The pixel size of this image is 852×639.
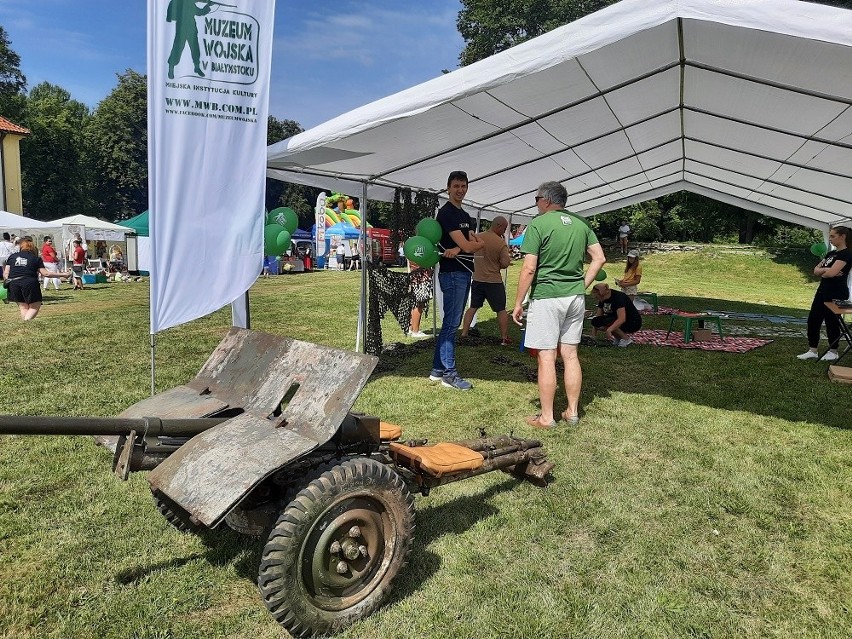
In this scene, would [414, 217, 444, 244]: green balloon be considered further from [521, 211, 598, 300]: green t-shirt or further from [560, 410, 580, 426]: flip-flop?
[560, 410, 580, 426]: flip-flop

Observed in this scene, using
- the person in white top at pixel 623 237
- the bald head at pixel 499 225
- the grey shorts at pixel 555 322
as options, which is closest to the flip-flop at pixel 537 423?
the grey shorts at pixel 555 322

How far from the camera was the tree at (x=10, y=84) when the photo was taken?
137ft

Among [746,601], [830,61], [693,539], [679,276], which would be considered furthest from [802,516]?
[679,276]

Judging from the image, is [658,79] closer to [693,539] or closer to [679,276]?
[693,539]

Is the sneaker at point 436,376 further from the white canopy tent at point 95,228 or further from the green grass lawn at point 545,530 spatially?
the white canopy tent at point 95,228

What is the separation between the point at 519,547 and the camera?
2770 mm

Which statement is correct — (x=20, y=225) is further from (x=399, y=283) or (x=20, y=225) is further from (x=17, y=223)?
(x=399, y=283)

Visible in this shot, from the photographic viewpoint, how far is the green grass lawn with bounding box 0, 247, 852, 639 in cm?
224

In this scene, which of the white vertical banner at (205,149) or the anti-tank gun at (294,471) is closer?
the anti-tank gun at (294,471)

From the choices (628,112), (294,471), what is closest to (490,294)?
(628,112)

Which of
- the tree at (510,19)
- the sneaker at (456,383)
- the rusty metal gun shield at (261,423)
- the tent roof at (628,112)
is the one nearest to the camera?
the rusty metal gun shield at (261,423)

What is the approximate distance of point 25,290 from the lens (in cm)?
985

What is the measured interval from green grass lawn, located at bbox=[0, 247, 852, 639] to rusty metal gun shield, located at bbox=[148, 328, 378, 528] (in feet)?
2.22

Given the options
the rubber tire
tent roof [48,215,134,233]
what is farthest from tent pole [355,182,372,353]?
tent roof [48,215,134,233]
